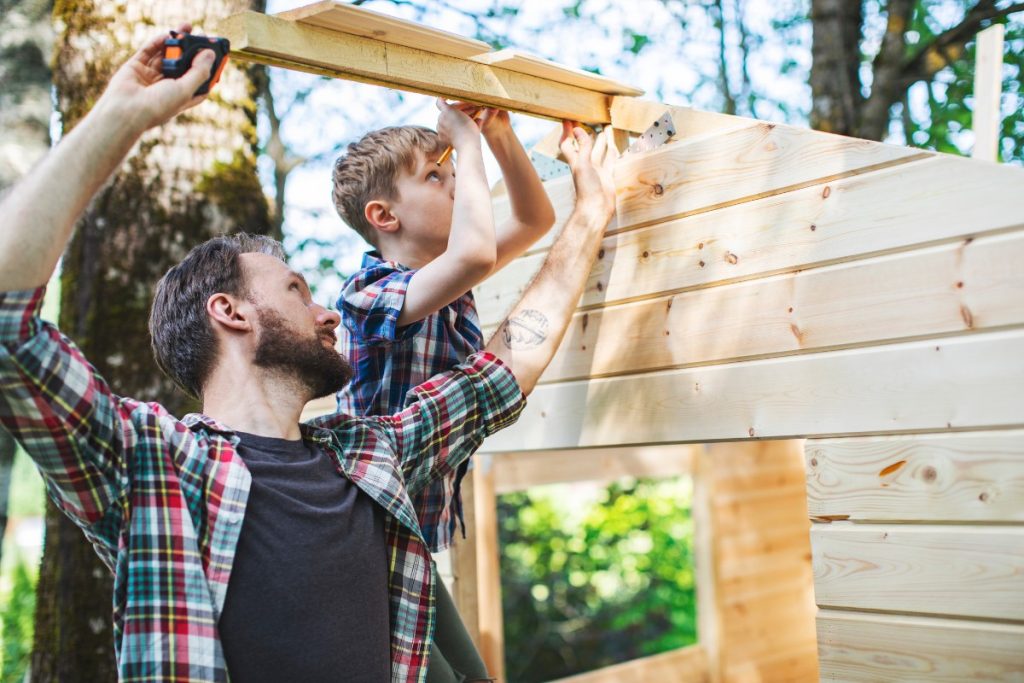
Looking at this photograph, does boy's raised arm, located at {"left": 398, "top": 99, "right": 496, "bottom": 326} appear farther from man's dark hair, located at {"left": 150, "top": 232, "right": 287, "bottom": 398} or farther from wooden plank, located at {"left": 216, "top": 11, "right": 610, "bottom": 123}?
man's dark hair, located at {"left": 150, "top": 232, "right": 287, "bottom": 398}

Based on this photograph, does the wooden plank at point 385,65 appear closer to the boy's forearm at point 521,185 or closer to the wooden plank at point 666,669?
the boy's forearm at point 521,185

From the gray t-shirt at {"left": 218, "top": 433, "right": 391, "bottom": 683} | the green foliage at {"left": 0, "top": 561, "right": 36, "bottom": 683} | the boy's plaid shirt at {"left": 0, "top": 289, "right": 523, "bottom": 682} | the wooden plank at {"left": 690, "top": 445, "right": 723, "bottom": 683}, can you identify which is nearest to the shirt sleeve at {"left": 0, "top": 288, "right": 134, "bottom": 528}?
the boy's plaid shirt at {"left": 0, "top": 289, "right": 523, "bottom": 682}

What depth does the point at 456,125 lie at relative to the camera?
194 centimetres

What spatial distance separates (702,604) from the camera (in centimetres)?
441

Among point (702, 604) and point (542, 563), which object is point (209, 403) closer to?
point (702, 604)

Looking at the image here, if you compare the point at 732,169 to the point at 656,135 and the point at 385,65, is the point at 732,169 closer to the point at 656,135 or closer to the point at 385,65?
the point at 656,135

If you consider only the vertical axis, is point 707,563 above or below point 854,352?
below

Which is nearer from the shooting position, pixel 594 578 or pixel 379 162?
pixel 379 162

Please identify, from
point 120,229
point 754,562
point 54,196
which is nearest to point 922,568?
point 54,196

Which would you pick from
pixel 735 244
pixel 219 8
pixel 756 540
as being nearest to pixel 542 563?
pixel 756 540

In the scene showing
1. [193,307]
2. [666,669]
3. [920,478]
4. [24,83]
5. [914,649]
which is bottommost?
[666,669]

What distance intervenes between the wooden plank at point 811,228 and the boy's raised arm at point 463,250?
0.55 metres

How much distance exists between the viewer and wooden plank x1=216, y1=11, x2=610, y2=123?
5.05ft

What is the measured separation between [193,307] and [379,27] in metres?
0.66
